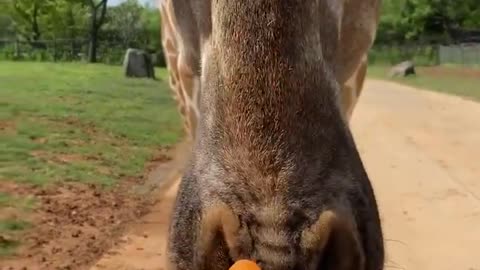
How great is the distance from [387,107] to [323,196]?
1789 cm

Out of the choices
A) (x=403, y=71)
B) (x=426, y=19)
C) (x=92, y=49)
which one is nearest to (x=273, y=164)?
(x=403, y=71)

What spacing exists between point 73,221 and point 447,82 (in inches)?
917

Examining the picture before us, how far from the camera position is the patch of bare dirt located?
7.07m

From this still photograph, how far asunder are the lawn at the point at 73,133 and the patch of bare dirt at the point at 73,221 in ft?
0.56

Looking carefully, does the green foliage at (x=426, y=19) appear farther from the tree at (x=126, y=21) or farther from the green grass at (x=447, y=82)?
the tree at (x=126, y=21)

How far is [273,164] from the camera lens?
2146 millimetres

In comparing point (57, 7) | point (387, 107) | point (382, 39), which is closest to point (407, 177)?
point (387, 107)

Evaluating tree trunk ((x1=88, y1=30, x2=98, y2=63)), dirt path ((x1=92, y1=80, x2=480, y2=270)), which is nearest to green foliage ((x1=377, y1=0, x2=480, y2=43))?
tree trunk ((x1=88, y1=30, x2=98, y2=63))

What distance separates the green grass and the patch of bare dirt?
13.9 m

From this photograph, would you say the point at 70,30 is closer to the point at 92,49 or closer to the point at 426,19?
the point at 92,49

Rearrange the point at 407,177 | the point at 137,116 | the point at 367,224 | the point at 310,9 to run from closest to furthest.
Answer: the point at 367,224 < the point at 310,9 < the point at 407,177 < the point at 137,116

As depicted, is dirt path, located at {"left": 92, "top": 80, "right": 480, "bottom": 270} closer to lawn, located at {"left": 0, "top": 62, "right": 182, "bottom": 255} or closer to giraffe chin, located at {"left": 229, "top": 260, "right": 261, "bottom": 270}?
lawn, located at {"left": 0, "top": 62, "right": 182, "bottom": 255}

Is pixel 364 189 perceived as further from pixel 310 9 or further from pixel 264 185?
pixel 310 9

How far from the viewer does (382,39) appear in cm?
5397
